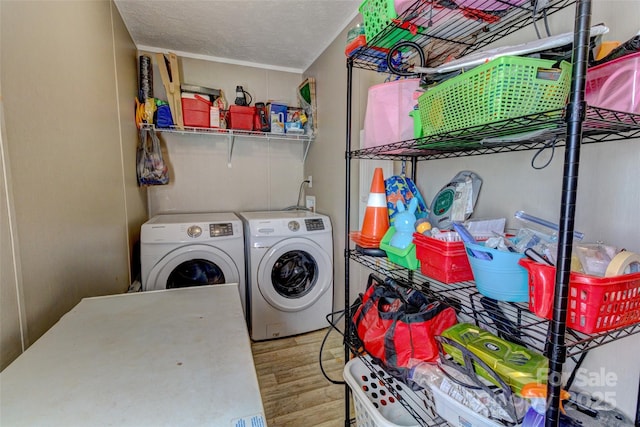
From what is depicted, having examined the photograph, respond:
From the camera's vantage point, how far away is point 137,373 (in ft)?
2.30

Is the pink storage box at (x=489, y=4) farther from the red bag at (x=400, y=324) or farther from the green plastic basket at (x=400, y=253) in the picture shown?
the red bag at (x=400, y=324)

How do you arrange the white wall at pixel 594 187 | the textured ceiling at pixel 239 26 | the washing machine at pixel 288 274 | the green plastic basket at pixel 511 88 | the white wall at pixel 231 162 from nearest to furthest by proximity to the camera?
the green plastic basket at pixel 511 88, the white wall at pixel 594 187, the textured ceiling at pixel 239 26, the washing machine at pixel 288 274, the white wall at pixel 231 162

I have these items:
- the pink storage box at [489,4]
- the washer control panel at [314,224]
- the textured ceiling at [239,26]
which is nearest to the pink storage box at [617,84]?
the pink storage box at [489,4]

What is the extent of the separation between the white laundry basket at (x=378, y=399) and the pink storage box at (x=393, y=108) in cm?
96

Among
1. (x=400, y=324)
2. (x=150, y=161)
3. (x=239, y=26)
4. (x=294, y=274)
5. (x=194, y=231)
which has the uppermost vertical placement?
(x=239, y=26)

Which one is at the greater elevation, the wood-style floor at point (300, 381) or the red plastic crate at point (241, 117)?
the red plastic crate at point (241, 117)

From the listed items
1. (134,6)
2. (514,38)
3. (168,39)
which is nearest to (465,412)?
(514,38)

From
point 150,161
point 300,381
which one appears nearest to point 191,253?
point 150,161

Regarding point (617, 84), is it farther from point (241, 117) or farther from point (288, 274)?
point (241, 117)

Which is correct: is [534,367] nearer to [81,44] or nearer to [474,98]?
[474,98]

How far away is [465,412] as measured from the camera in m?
0.78

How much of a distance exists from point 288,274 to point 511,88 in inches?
78.5

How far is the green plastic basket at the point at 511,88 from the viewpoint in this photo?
2.12ft

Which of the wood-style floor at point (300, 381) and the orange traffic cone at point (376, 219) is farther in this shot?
the wood-style floor at point (300, 381)
